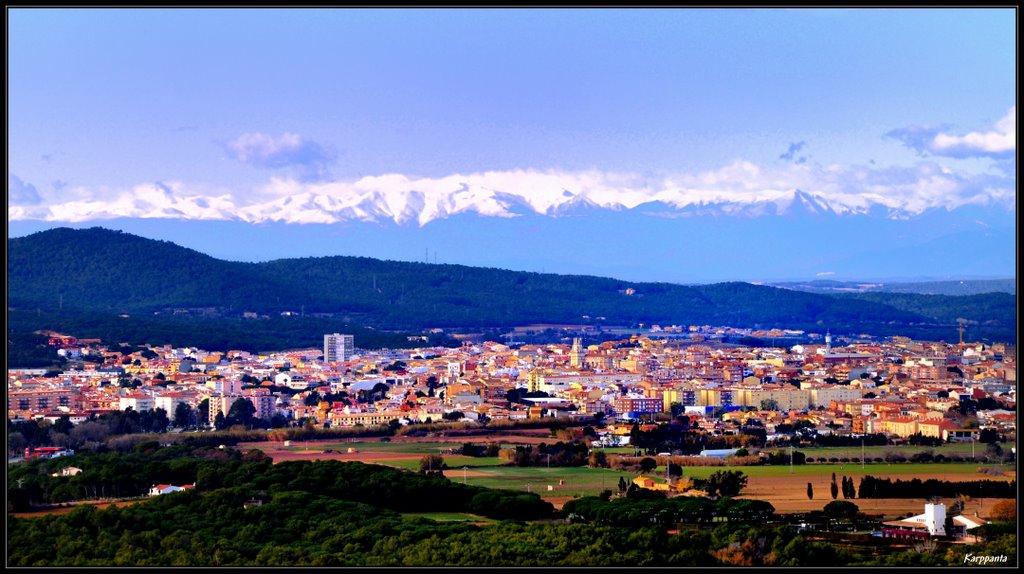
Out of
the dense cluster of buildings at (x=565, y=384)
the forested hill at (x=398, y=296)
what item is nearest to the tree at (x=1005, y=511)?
the dense cluster of buildings at (x=565, y=384)

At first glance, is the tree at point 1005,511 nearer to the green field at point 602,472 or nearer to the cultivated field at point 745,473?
the cultivated field at point 745,473

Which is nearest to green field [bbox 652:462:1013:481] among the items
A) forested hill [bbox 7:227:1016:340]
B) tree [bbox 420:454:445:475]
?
tree [bbox 420:454:445:475]

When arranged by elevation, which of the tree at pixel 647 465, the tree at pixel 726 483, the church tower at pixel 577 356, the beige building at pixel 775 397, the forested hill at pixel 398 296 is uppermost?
the forested hill at pixel 398 296

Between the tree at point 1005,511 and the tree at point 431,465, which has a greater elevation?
the tree at point 431,465

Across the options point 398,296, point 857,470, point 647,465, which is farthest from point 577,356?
point 857,470

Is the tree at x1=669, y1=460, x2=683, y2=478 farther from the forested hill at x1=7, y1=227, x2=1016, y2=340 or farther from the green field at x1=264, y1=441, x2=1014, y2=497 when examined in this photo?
the forested hill at x1=7, y1=227, x2=1016, y2=340

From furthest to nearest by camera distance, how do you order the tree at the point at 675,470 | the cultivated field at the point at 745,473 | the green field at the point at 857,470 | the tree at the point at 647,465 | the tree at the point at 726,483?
the tree at the point at 647,465 < the tree at the point at 675,470 < the green field at the point at 857,470 < the tree at the point at 726,483 < the cultivated field at the point at 745,473

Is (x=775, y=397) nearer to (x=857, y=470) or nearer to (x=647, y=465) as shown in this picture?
(x=647, y=465)
